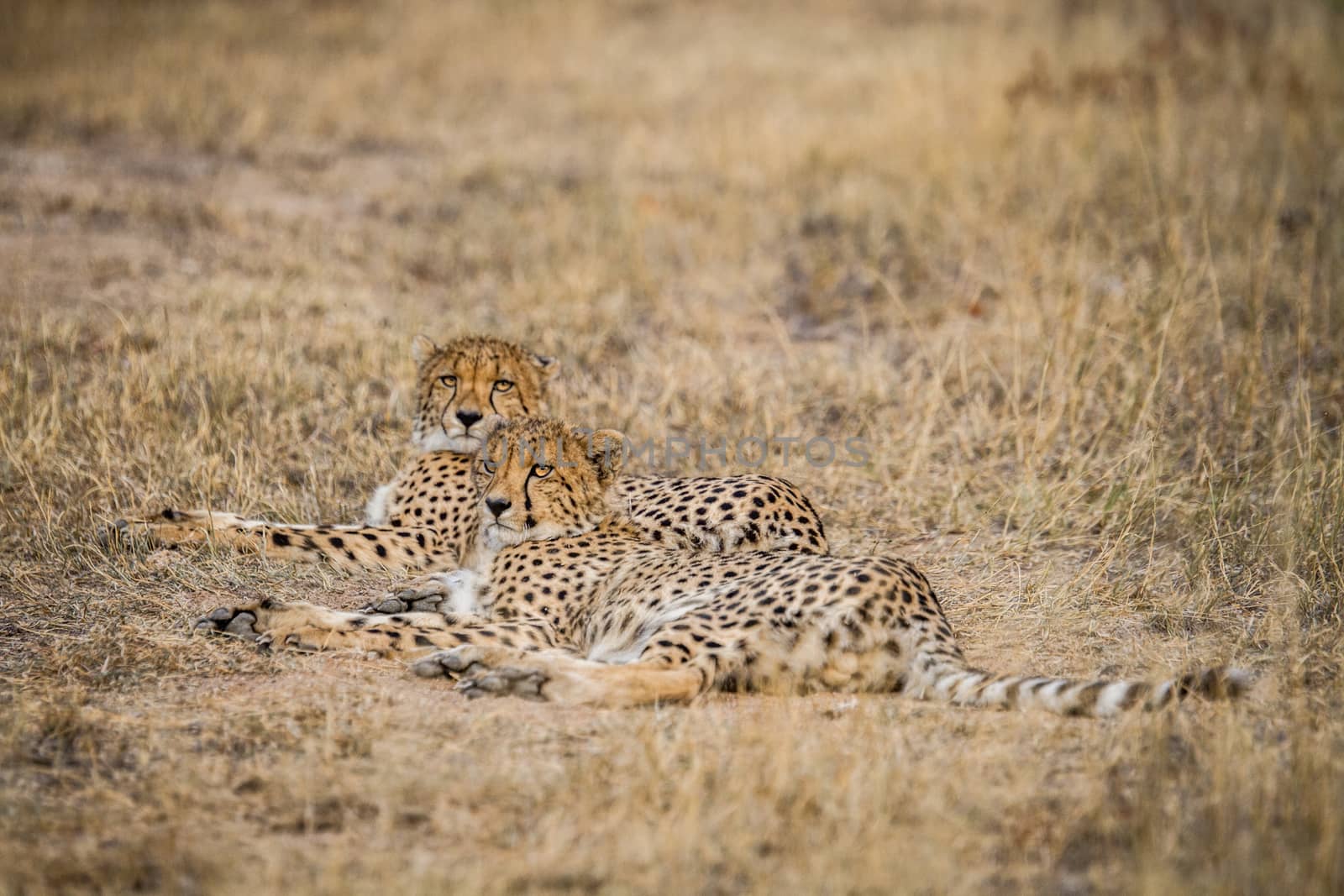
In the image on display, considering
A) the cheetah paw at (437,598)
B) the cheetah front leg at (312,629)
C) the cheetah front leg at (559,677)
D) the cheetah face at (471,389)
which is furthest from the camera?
the cheetah face at (471,389)

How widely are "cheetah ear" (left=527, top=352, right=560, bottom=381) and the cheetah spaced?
0.74 metres

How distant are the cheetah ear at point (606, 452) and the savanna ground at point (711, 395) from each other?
81 cm

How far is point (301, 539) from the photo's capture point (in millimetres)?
4406

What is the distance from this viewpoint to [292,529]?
176 inches

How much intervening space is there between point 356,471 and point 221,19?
9318 mm

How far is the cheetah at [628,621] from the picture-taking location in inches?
127

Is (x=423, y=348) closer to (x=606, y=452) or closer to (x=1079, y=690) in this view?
(x=606, y=452)

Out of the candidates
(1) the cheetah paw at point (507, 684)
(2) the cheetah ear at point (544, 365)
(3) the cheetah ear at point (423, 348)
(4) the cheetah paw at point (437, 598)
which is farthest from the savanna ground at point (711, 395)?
(2) the cheetah ear at point (544, 365)

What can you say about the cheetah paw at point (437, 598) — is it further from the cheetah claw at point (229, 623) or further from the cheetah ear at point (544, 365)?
the cheetah ear at point (544, 365)

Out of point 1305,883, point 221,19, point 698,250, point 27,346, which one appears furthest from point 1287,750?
point 221,19

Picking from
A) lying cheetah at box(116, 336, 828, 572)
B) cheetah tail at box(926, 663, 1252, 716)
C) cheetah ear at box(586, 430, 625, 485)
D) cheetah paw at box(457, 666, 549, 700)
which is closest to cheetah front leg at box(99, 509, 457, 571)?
lying cheetah at box(116, 336, 828, 572)

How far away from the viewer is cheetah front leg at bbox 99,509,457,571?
4395 millimetres

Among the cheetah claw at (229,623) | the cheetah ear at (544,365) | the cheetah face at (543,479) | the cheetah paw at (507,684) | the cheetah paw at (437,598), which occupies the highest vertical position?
the cheetah ear at (544,365)

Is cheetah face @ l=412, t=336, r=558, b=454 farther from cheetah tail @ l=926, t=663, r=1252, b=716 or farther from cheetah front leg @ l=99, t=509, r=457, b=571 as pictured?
cheetah tail @ l=926, t=663, r=1252, b=716
